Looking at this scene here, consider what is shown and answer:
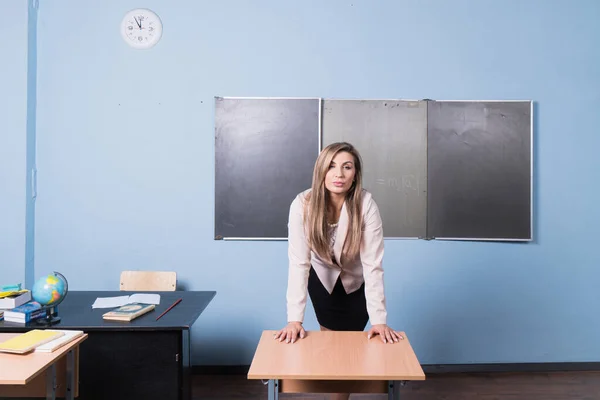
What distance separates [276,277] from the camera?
325 cm

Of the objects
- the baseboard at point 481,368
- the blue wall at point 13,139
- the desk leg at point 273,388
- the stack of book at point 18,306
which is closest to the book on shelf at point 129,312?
the stack of book at point 18,306

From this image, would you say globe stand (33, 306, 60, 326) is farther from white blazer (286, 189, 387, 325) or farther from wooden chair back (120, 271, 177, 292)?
white blazer (286, 189, 387, 325)

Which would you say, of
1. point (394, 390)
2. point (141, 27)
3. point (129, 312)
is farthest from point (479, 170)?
point (141, 27)

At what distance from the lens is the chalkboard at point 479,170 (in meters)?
3.21

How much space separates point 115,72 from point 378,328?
2.57m

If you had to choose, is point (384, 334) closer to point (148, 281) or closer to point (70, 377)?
point (70, 377)

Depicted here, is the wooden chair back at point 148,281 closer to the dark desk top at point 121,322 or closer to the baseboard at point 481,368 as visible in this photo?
the dark desk top at point 121,322

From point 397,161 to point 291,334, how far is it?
1806 millimetres

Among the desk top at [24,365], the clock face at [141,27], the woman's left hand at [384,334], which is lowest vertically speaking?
the desk top at [24,365]

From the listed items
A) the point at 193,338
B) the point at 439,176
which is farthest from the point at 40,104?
the point at 439,176

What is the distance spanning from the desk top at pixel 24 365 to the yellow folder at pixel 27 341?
0.02 metres

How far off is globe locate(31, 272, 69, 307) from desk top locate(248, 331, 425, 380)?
0.96 meters

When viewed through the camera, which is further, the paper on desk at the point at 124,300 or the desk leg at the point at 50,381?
the paper on desk at the point at 124,300

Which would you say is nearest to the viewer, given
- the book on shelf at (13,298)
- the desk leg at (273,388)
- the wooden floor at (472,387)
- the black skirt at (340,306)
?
the desk leg at (273,388)
